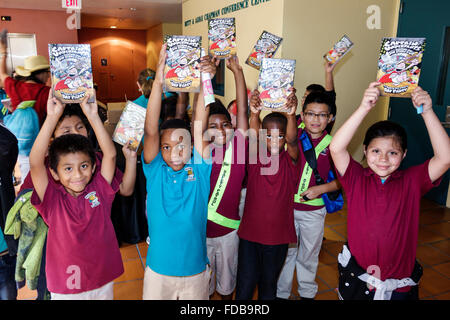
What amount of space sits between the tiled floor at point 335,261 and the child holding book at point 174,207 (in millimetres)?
741

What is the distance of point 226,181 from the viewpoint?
1.80 metres

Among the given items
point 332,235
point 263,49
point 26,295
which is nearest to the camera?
point 263,49

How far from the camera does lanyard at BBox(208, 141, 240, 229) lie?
1.80 m

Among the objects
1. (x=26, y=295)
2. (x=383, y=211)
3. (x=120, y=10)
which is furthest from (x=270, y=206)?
(x=120, y=10)

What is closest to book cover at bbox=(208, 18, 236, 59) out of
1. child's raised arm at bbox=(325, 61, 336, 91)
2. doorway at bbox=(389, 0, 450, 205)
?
child's raised arm at bbox=(325, 61, 336, 91)

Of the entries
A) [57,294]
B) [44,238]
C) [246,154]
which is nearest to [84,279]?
[57,294]

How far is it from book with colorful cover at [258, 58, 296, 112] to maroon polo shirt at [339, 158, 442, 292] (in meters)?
0.56

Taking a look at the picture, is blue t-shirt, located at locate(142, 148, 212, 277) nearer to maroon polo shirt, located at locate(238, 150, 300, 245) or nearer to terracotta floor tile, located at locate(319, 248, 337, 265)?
maroon polo shirt, located at locate(238, 150, 300, 245)

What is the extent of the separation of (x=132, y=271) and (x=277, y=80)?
178 cm

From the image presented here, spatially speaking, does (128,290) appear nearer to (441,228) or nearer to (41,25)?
(441,228)

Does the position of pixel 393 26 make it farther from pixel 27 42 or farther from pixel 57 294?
pixel 27 42

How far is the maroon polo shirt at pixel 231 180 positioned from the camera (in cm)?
179

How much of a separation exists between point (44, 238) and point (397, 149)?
1.61 meters

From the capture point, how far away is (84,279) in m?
1.41
